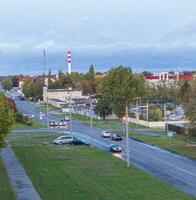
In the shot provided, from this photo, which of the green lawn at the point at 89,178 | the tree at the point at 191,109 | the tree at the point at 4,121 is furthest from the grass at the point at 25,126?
the tree at the point at 4,121

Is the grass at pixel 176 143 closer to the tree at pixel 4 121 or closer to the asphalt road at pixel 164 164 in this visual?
the asphalt road at pixel 164 164

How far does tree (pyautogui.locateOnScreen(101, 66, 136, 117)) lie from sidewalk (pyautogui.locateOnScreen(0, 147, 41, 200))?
184 ft

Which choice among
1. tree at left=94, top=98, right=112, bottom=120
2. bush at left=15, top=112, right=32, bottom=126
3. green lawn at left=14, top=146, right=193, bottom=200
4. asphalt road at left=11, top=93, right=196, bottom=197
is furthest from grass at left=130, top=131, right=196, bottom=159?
bush at left=15, top=112, right=32, bottom=126

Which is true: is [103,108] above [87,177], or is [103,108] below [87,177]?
above

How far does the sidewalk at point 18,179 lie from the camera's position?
120ft

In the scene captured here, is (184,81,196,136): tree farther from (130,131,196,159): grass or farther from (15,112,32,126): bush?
(15,112,32,126): bush

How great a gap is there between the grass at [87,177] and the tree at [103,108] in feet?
189

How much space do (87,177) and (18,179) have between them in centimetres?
514

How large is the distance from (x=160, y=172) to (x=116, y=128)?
61.0 m

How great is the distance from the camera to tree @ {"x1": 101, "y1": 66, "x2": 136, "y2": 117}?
117500mm

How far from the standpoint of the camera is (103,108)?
131 metres

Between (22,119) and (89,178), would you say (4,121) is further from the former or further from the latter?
(22,119)

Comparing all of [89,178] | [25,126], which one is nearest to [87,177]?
[89,178]

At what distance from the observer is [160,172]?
49.4 meters
